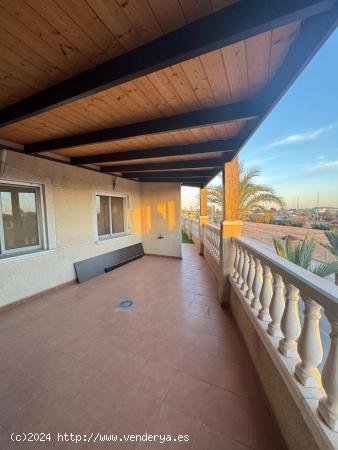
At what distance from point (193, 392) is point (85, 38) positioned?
268 cm

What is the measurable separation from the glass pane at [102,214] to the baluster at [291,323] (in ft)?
14.6

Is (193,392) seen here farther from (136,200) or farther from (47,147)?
(136,200)

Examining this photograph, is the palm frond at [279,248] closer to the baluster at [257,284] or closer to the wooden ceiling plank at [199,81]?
the baluster at [257,284]

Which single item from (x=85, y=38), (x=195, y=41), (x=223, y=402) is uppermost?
(x=85, y=38)

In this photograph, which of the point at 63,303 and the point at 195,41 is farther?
the point at 63,303

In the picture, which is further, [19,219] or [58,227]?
[58,227]

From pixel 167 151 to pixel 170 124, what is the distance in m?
1.01

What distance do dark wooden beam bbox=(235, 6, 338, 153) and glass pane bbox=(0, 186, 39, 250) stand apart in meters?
3.80

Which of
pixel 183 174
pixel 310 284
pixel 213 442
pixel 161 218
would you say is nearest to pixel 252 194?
pixel 183 174

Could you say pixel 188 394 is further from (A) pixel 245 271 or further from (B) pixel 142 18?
(B) pixel 142 18

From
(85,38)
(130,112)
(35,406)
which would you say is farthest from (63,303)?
(85,38)

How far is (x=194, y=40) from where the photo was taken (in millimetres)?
1016

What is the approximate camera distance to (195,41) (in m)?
1.01

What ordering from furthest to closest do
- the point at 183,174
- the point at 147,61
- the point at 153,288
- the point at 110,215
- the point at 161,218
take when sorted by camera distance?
the point at 161,218
the point at 110,215
the point at 183,174
the point at 153,288
the point at 147,61
